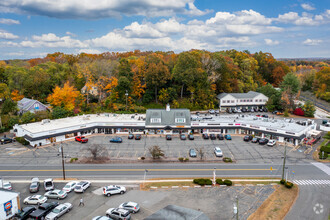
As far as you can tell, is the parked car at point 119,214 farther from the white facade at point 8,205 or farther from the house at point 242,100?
the house at point 242,100

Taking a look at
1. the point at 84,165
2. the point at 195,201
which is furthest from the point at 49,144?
the point at 195,201

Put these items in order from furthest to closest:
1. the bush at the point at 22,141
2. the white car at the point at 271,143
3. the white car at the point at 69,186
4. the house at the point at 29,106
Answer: the house at the point at 29,106
the bush at the point at 22,141
the white car at the point at 271,143
the white car at the point at 69,186

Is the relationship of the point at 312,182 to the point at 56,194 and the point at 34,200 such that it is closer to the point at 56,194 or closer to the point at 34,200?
the point at 56,194

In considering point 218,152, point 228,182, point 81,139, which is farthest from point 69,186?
point 218,152

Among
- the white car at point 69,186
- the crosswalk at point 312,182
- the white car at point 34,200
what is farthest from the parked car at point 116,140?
the crosswalk at point 312,182

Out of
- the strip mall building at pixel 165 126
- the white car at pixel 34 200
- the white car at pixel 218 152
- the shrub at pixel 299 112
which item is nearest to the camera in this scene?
the white car at pixel 34 200

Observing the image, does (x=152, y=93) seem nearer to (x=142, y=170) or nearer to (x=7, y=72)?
(x=142, y=170)

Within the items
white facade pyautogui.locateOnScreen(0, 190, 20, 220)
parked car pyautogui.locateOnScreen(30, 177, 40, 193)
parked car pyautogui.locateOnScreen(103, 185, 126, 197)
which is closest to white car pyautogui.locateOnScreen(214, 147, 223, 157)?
parked car pyautogui.locateOnScreen(103, 185, 126, 197)
